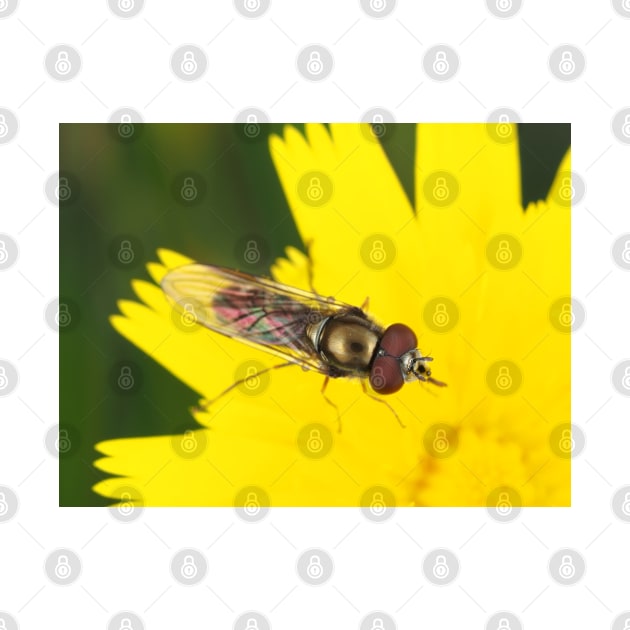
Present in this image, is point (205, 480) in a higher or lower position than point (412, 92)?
lower

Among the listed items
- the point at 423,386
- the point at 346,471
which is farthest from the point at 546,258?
the point at 346,471

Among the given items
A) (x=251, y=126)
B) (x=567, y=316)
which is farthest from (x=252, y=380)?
(x=567, y=316)

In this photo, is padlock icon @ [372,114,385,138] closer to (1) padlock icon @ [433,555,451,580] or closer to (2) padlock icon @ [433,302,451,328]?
(2) padlock icon @ [433,302,451,328]

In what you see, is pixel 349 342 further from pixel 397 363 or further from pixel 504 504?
pixel 504 504

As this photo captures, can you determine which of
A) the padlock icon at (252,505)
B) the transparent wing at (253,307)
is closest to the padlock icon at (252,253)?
the transparent wing at (253,307)

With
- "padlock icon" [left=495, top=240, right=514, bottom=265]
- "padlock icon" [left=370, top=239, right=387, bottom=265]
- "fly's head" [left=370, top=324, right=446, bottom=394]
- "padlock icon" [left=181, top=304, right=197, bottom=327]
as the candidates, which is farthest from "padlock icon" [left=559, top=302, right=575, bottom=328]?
"padlock icon" [left=181, top=304, right=197, bottom=327]

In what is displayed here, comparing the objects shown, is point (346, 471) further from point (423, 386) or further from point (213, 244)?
point (213, 244)

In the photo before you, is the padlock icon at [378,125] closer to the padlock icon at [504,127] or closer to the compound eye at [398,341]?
the padlock icon at [504,127]

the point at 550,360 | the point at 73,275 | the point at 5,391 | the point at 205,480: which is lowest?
the point at 5,391
